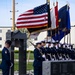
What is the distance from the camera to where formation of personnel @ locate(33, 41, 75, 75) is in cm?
1647

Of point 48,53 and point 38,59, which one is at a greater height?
point 48,53

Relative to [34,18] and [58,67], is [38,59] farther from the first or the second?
[58,67]

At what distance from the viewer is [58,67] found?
41.0 ft

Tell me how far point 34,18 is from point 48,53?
62.6 inches

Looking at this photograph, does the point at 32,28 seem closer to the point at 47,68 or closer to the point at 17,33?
the point at 17,33

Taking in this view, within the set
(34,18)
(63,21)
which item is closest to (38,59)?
(34,18)

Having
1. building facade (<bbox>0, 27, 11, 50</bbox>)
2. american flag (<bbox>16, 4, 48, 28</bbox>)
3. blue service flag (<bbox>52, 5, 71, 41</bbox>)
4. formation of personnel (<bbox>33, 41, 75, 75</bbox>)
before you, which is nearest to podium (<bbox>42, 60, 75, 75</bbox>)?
formation of personnel (<bbox>33, 41, 75, 75</bbox>)

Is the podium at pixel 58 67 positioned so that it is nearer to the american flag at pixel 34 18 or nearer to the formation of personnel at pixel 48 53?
the formation of personnel at pixel 48 53

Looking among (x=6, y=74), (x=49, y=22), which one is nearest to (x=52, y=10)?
(x=49, y=22)

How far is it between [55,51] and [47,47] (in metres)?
0.56

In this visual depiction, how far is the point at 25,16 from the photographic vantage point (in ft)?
56.7

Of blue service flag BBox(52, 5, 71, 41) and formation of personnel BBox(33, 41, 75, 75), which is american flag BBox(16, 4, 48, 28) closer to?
formation of personnel BBox(33, 41, 75, 75)

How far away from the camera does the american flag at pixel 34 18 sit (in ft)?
56.3

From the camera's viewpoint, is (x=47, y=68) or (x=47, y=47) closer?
(x=47, y=68)
